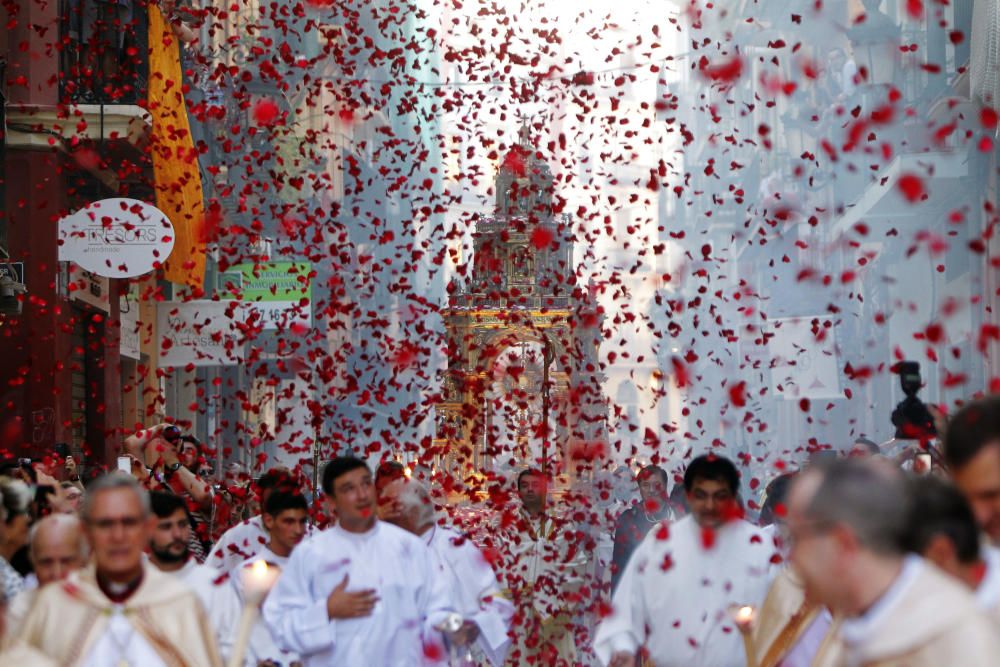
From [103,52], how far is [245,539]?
9465 millimetres

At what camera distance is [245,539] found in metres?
10.7

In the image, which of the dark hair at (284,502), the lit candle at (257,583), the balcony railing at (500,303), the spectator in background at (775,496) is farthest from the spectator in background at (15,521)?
the balcony railing at (500,303)

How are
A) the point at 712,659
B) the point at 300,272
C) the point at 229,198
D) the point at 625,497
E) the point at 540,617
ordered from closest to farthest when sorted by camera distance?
the point at 712,659 < the point at 540,617 < the point at 300,272 < the point at 625,497 < the point at 229,198

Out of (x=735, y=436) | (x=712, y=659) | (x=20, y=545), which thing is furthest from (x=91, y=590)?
(x=735, y=436)

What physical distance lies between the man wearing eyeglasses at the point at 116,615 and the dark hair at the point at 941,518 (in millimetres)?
3136

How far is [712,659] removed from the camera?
8.89m

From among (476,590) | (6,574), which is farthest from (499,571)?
(6,574)

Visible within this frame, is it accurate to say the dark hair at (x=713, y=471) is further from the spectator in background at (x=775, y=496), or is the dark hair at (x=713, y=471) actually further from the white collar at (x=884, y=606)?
the white collar at (x=884, y=606)

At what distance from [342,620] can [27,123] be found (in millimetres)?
10148

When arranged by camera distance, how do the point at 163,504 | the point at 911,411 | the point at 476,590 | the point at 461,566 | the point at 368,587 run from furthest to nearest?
the point at 461,566
the point at 476,590
the point at 911,411
the point at 368,587
the point at 163,504

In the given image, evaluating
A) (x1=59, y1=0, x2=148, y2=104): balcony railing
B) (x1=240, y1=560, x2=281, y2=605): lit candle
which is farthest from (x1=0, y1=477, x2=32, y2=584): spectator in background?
(x1=59, y1=0, x2=148, y2=104): balcony railing

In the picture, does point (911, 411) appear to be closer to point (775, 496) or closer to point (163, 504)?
point (775, 496)

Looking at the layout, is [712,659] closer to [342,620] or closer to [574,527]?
[342,620]

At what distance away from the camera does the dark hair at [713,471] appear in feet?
28.7
